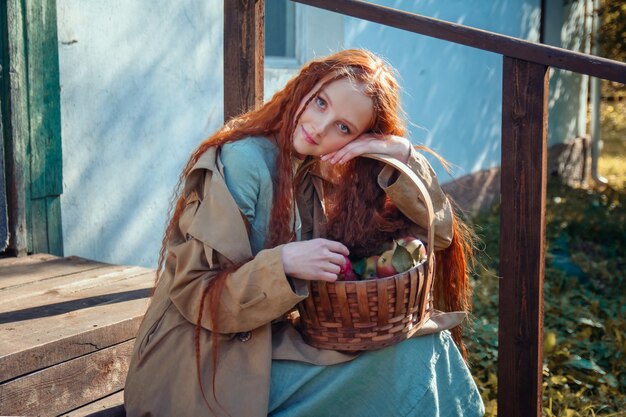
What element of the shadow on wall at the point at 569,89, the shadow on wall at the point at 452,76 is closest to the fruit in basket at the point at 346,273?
the shadow on wall at the point at 452,76

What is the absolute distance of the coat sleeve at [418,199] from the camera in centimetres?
229

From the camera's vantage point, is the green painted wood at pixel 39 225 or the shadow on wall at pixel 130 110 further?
the shadow on wall at pixel 130 110

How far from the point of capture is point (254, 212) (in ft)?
7.23

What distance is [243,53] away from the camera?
2.94m

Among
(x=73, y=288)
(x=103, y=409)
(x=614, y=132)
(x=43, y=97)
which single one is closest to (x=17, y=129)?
(x=43, y=97)

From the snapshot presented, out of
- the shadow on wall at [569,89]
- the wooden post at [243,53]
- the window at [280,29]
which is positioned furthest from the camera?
the shadow on wall at [569,89]

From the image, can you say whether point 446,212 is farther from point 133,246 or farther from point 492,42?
A: point 133,246

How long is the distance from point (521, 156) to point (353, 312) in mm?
793

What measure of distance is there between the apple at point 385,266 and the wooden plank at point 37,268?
1.38 m

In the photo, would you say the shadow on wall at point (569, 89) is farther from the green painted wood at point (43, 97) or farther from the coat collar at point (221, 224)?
the coat collar at point (221, 224)

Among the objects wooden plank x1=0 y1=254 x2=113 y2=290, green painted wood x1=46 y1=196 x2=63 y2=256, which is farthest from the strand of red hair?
green painted wood x1=46 y1=196 x2=63 y2=256

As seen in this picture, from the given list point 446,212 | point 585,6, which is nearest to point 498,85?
point 585,6

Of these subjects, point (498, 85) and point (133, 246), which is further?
point (498, 85)

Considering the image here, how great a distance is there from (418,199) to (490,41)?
21.6 inches
